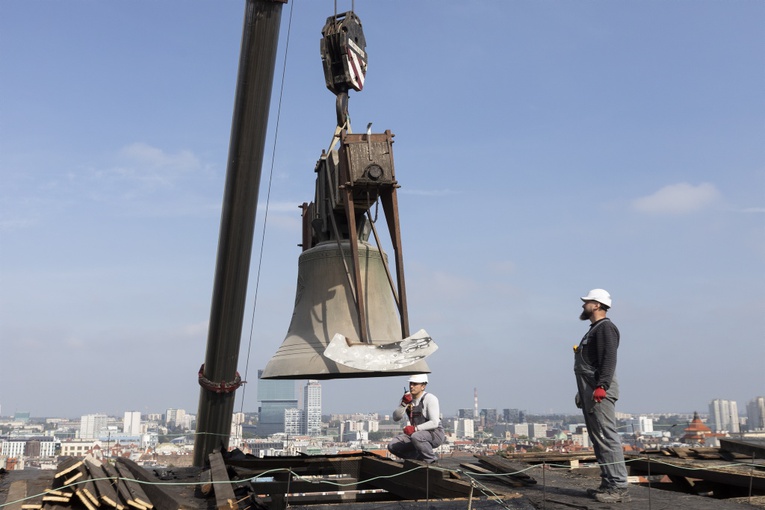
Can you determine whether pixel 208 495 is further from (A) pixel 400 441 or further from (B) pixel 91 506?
(A) pixel 400 441

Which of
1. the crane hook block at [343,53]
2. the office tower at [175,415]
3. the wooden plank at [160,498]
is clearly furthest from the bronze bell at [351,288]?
the office tower at [175,415]

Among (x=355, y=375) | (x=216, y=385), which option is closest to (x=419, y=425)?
(x=355, y=375)

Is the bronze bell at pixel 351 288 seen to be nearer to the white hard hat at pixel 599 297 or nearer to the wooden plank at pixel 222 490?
the wooden plank at pixel 222 490

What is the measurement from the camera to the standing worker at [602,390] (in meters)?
5.73

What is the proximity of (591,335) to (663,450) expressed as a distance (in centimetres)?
422

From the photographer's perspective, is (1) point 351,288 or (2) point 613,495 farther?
(1) point 351,288

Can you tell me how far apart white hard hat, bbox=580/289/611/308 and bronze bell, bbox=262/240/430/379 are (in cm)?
174

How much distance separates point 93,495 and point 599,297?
13.6 ft

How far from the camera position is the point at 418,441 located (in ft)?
26.8

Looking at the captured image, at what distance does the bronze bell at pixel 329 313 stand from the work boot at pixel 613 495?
76.4 inches

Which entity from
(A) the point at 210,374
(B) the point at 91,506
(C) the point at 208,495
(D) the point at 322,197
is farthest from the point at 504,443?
(B) the point at 91,506

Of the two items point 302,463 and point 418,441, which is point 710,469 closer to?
point 418,441

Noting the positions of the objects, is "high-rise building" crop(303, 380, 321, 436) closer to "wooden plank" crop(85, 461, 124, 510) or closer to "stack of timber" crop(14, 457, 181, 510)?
"wooden plank" crop(85, 461, 124, 510)

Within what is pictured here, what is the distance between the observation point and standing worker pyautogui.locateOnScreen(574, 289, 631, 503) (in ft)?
18.8
